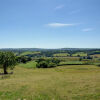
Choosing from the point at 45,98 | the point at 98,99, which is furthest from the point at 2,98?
the point at 98,99

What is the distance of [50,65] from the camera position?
296 feet

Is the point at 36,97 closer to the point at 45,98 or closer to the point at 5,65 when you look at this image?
the point at 45,98

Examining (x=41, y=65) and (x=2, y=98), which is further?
(x=41, y=65)

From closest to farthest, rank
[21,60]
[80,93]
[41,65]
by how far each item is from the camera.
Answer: [80,93]
[41,65]
[21,60]

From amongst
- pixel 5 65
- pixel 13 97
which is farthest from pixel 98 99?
pixel 5 65

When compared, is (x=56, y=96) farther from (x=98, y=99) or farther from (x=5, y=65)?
(x=5, y=65)

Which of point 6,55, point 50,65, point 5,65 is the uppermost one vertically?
point 6,55

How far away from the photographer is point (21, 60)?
120875 mm

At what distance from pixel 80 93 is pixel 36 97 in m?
9.58

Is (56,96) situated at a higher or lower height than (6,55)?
lower

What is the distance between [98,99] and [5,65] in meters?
43.3

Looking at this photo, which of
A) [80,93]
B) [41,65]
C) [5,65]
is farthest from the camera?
[41,65]

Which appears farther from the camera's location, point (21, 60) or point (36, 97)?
point (21, 60)

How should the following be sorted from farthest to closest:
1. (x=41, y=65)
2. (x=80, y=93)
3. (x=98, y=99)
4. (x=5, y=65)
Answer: (x=41, y=65)
(x=5, y=65)
(x=80, y=93)
(x=98, y=99)
